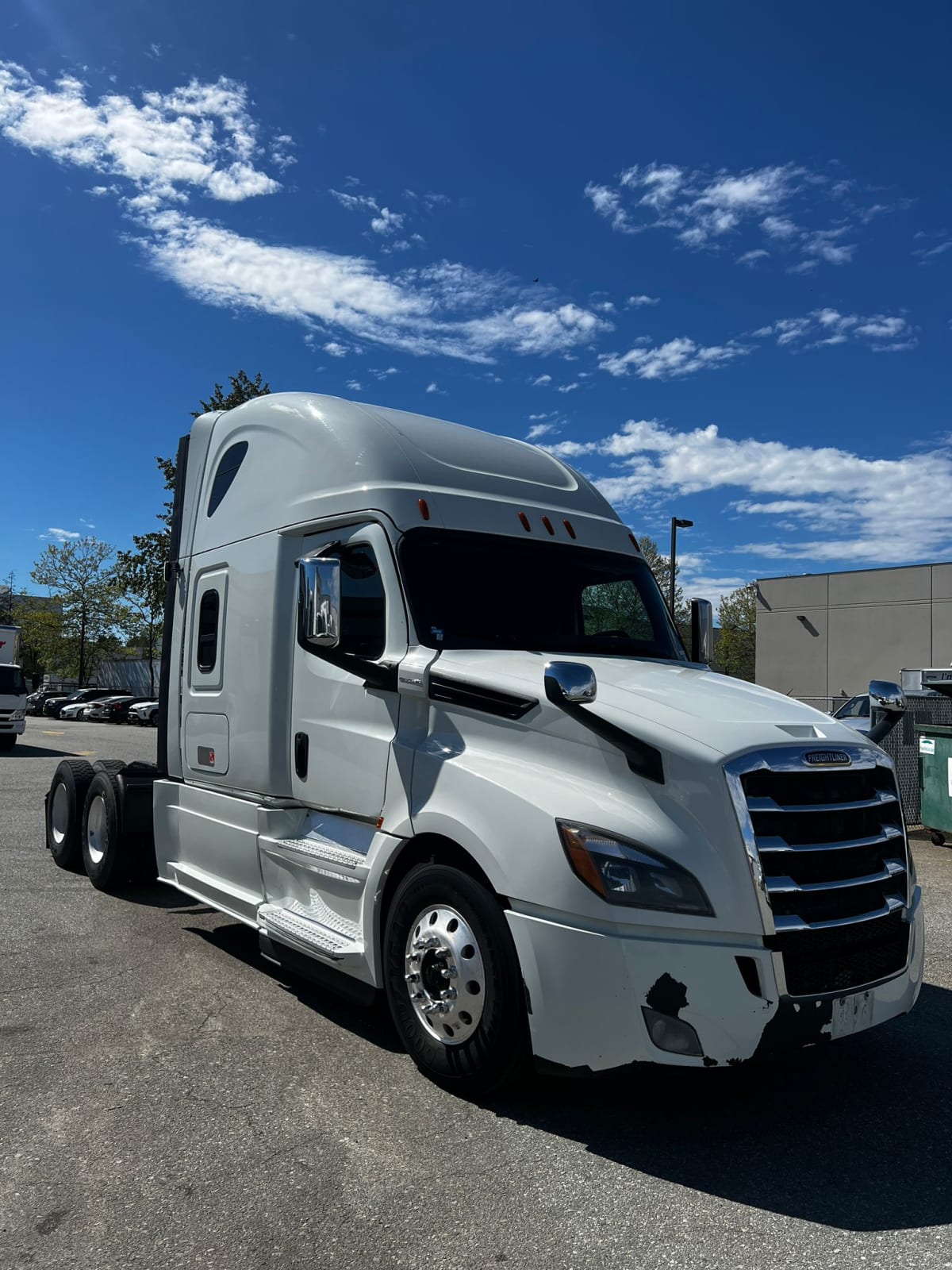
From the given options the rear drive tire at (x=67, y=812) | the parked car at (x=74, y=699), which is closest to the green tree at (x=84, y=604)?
the parked car at (x=74, y=699)

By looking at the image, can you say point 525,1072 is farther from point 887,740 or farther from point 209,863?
point 887,740

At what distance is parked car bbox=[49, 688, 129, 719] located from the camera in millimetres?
51969

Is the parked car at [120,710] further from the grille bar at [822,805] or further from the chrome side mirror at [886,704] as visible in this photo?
the grille bar at [822,805]

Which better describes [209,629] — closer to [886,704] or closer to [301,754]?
[301,754]

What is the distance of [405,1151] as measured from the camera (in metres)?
3.51

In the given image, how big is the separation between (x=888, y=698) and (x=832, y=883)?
4.67ft

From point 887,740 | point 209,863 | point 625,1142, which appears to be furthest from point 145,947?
point 887,740

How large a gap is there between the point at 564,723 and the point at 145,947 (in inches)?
151

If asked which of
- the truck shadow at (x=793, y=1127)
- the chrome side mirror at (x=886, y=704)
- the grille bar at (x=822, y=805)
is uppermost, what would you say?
the chrome side mirror at (x=886, y=704)

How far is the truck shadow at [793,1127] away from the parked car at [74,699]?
1954 inches

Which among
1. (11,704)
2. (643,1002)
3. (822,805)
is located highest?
(822,805)

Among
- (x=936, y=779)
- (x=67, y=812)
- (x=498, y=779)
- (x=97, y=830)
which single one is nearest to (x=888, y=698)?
(x=498, y=779)

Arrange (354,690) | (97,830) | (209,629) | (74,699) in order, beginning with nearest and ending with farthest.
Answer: (354,690) < (209,629) < (97,830) < (74,699)

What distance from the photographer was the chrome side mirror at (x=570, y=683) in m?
3.67
